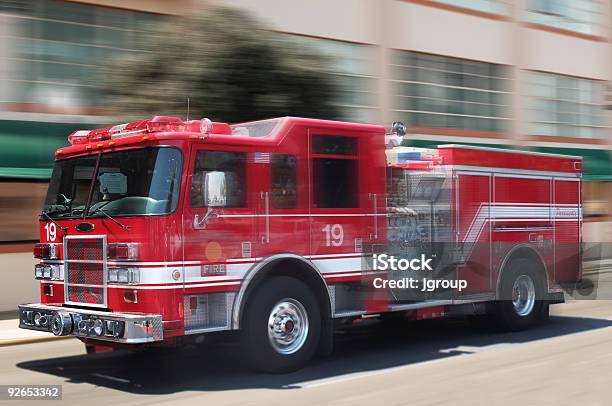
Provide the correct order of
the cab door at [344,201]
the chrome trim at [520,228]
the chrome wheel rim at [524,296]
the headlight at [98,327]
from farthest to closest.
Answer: the chrome wheel rim at [524,296] < the chrome trim at [520,228] < the cab door at [344,201] < the headlight at [98,327]

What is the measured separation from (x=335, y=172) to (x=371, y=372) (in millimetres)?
2165

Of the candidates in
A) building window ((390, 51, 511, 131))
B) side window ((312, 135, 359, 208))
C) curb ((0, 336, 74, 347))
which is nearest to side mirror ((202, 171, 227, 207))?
side window ((312, 135, 359, 208))

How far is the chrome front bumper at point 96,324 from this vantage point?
707 centimetres

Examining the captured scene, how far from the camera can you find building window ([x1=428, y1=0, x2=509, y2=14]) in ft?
76.2

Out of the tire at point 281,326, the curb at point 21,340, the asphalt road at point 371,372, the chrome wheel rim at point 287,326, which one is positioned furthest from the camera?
the curb at point 21,340

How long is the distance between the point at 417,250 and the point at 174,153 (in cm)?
352

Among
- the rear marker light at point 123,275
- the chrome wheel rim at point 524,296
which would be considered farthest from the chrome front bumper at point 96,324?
the chrome wheel rim at point 524,296

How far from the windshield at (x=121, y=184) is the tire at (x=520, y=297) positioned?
5.19 meters

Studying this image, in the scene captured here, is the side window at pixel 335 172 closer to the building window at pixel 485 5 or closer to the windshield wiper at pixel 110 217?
the windshield wiper at pixel 110 217

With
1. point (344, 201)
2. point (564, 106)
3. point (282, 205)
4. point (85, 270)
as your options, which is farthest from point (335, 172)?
point (564, 106)

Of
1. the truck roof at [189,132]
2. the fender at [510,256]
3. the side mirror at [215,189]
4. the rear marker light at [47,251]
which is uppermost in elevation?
the truck roof at [189,132]

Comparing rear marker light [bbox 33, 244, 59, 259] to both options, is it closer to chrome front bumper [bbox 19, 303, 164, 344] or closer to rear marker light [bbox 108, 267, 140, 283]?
chrome front bumper [bbox 19, 303, 164, 344]

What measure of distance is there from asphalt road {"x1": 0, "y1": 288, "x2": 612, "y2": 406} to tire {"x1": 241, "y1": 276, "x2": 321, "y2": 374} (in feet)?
0.60

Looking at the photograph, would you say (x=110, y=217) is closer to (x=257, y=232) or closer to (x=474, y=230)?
(x=257, y=232)
